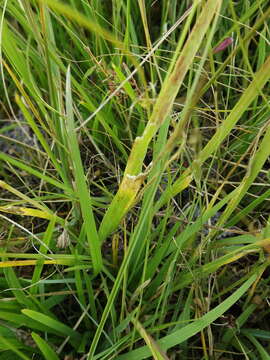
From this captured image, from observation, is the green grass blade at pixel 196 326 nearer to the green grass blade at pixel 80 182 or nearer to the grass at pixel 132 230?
the grass at pixel 132 230

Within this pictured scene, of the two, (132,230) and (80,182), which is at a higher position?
(80,182)

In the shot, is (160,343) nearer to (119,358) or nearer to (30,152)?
(119,358)

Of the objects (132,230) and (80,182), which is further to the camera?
(132,230)

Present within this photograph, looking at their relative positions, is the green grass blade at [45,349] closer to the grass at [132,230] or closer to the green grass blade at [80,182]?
the grass at [132,230]

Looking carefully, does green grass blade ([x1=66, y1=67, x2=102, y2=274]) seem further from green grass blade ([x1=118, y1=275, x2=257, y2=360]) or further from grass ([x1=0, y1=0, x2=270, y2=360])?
green grass blade ([x1=118, y1=275, x2=257, y2=360])

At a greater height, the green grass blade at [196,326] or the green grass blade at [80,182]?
the green grass blade at [80,182]

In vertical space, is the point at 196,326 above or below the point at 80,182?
below

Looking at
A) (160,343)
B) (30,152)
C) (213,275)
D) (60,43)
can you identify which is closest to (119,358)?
(160,343)

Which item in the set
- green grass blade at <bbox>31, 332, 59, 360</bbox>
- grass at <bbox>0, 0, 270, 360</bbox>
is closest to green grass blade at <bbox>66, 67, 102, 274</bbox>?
grass at <bbox>0, 0, 270, 360</bbox>

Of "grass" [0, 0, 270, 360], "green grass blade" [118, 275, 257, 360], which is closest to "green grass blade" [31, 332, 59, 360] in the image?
"grass" [0, 0, 270, 360]

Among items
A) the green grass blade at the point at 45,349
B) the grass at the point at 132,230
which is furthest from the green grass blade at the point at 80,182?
the green grass blade at the point at 45,349

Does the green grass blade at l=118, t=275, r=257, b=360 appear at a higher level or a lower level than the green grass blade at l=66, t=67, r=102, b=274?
lower
